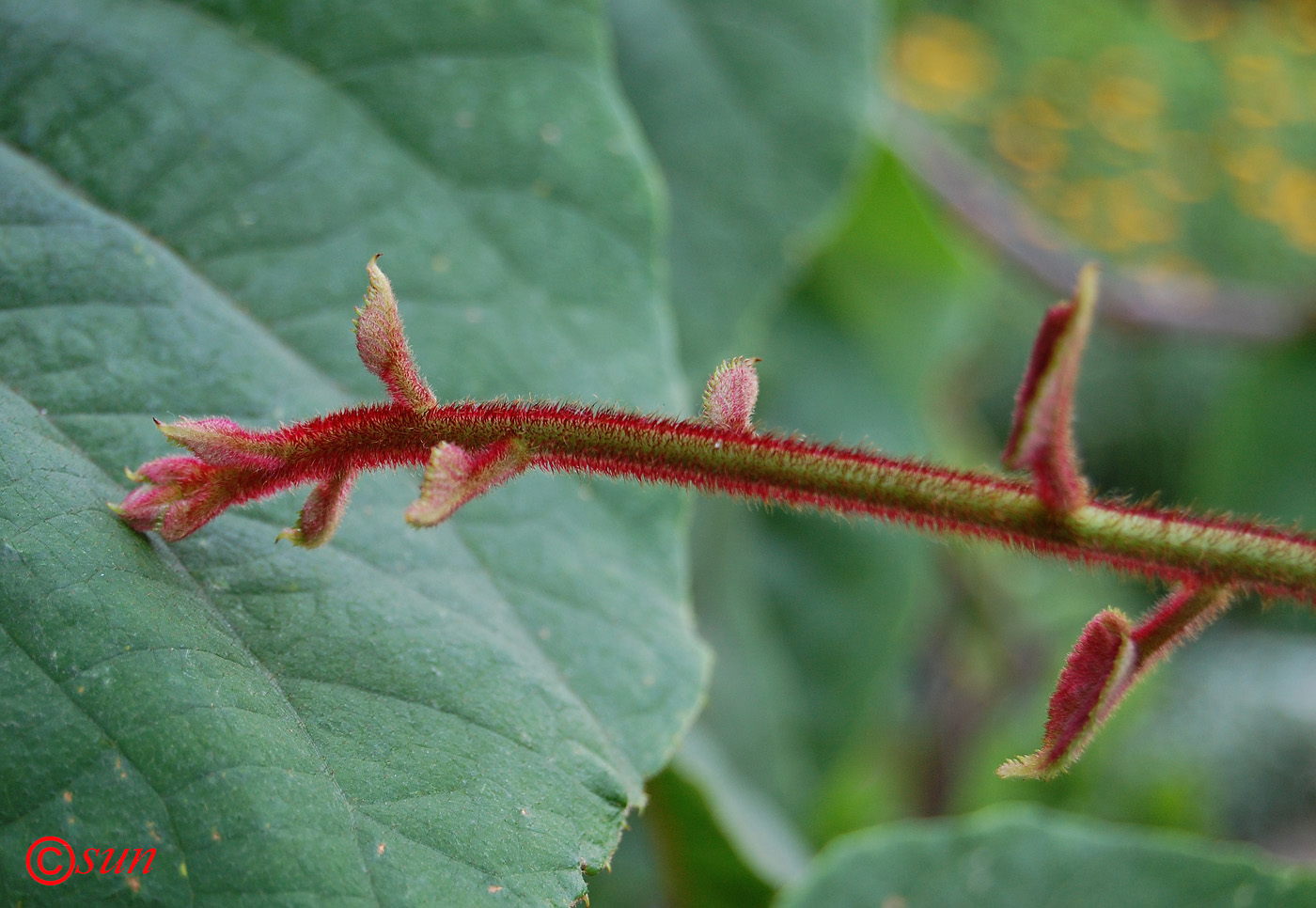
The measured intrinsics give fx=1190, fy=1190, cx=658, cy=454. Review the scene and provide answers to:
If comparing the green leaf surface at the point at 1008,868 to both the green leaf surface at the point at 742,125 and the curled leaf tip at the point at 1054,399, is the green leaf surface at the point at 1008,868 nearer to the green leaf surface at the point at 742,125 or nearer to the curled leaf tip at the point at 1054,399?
the green leaf surface at the point at 742,125

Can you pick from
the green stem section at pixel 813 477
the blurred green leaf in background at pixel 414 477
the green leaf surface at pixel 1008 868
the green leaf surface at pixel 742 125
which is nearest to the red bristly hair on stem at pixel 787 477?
the green stem section at pixel 813 477

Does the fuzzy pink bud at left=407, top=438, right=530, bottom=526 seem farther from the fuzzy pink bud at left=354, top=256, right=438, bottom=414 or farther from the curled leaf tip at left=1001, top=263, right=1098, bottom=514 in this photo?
the curled leaf tip at left=1001, top=263, right=1098, bottom=514

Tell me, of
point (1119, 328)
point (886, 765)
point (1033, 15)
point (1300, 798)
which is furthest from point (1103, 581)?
point (1033, 15)

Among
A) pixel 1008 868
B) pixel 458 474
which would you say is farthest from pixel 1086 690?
pixel 1008 868

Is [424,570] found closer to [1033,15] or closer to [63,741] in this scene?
[63,741]

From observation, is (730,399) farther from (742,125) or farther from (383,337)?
(742,125)

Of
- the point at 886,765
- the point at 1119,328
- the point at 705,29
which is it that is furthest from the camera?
the point at 886,765
